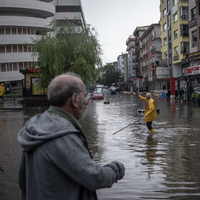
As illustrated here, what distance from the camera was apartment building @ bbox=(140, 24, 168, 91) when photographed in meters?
64.0

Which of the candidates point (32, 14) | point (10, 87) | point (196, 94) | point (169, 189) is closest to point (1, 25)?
point (32, 14)

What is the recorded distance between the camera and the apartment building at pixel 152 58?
2518 inches

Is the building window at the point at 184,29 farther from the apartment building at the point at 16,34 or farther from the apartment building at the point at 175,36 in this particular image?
the apartment building at the point at 16,34

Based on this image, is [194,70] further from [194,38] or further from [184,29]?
[184,29]

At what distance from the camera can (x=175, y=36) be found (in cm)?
4497

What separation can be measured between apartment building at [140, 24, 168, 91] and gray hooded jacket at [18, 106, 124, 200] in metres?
51.7

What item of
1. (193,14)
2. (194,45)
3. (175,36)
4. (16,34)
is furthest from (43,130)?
(16,34)

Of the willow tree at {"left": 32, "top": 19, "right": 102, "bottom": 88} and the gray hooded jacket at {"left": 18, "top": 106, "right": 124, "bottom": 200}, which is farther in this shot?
the willow tree at {"left": 32, "top": 19, "right": 102, "bottom": 88}

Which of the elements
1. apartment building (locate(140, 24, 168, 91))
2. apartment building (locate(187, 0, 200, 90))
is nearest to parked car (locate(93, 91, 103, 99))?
apartment building (locate(140, 24, 168, 91))

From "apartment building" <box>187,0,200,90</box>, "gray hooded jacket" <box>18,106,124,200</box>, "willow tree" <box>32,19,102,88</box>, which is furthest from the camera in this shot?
"apartment building" <box>187,0,200,90</box>

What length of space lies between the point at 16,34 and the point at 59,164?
57.8 meters

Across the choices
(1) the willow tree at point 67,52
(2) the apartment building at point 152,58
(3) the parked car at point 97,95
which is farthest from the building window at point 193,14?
(3) the parked car at point 97,95

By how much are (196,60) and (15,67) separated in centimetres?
3558

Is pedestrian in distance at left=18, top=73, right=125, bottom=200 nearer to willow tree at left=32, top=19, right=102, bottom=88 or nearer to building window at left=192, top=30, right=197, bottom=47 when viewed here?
willow tree at left=32, top=19, right=102, bottom=88
